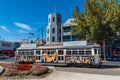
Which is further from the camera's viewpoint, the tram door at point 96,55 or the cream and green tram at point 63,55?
the cream and green tram at point 63,55

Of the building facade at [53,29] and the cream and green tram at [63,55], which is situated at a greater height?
the building facade at [53,29]

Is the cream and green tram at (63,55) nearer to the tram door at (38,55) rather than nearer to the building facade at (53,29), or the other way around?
the tram door at (38,55)

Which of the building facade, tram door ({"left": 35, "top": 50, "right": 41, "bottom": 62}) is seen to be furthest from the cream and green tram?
the building facade

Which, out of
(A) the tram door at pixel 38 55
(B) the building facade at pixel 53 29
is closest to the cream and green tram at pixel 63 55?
(A) the tram door at pixel 38 55

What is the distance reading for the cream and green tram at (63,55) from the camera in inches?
938

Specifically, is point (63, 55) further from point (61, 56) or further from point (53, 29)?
point (53, 29)

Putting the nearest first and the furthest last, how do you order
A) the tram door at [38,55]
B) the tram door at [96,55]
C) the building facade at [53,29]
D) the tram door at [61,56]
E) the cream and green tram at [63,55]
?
the tram door at [96,55], the cream and green tram at [63,55], the tram door at [61,56], the tram door at [38,55], the building facade at [53,29]

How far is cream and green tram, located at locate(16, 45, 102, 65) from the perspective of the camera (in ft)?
78.1

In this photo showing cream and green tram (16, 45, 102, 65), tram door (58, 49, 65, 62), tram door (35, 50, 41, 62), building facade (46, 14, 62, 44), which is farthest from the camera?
building facade (46, 14, 62, 44)

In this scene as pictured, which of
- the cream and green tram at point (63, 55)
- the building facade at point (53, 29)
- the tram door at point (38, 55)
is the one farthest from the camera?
the building facade at point (53, 29)

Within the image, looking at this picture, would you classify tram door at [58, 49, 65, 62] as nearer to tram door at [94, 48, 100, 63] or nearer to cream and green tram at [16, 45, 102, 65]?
cream and green tram at [16, 45, 102, 65]

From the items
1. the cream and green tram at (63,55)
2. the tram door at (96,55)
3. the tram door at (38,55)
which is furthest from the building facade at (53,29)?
the tram door at (96,55)

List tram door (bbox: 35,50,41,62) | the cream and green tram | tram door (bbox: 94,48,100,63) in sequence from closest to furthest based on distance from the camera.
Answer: tram door (bbox: 94,48,100,63) < the cream and green tram < tram door (bbox: 35,50,41,62)

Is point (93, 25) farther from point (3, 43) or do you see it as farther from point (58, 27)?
point (3, 43)
